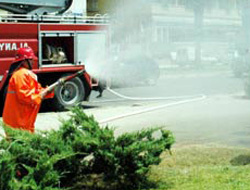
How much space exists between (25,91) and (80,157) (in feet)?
3.44

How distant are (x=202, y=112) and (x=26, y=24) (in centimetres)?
426

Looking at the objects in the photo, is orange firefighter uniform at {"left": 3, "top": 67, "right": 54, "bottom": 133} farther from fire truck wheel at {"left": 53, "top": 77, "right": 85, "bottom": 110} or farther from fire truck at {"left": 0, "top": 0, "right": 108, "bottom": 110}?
fire truck wheel at {"left": 53, "top": 77, "right": 85, "bottom": 110}

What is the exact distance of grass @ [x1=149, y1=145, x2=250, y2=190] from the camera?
5789mm

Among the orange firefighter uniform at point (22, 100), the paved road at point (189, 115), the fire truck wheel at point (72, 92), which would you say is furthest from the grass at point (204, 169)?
the fire truck wheel at point (72, 92)

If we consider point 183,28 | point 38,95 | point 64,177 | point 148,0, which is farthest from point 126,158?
point 183,28

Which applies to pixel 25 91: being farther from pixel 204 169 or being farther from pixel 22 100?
pixel 204 169

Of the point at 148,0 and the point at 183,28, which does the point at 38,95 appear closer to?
the point at 148,0

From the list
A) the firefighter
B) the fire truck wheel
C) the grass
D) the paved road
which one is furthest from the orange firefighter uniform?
the fire truck wheel

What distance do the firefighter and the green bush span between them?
1.93ft

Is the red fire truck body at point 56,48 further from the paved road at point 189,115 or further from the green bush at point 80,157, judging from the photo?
the green bush at point 80,157

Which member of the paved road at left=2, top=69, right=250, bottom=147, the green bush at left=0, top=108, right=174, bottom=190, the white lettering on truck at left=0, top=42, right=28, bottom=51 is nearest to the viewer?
the green bush at left=0, top=108, right=174, bottom=190

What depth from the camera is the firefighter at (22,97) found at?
618 cm

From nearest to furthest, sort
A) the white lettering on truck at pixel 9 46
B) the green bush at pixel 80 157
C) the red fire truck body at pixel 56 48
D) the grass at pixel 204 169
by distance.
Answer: the green bush at pixel 80 157 → the grass at pixel 204 169 → the white lettering on truck at pixel 9 46 → the red fire truck body at pixel 56 48

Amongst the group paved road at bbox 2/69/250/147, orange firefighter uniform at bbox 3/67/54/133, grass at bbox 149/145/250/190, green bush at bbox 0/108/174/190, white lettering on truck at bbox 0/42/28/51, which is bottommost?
paved road at bbox 2/69/250/147
